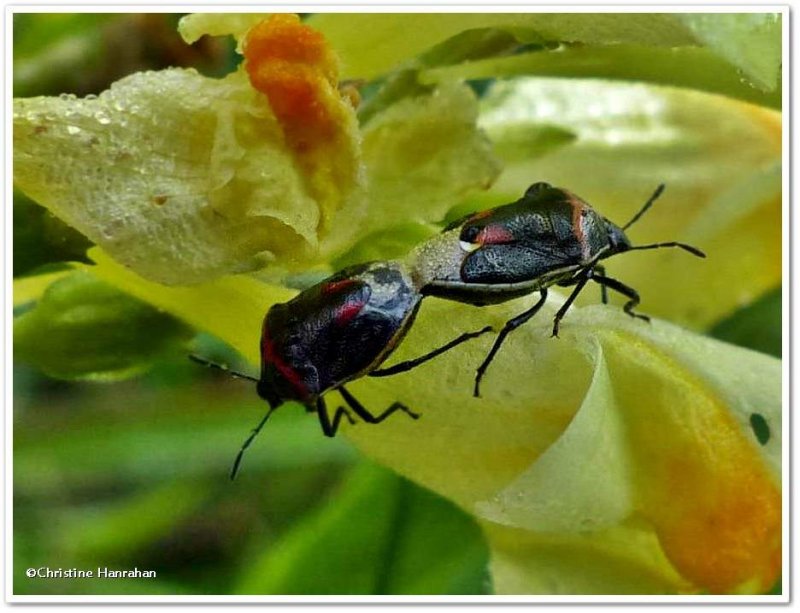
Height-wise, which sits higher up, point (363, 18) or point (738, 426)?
point (363, 18)

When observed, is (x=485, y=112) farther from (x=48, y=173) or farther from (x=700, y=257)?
(x=48, y=173)

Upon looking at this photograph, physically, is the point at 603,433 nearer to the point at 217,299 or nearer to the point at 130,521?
the point at 217,299

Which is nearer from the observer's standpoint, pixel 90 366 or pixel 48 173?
A: pixel 48 173

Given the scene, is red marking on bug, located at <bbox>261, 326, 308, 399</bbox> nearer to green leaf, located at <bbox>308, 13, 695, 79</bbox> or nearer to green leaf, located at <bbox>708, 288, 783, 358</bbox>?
green leaf, located at <bbox>308, 13, 695, 79</bbox>

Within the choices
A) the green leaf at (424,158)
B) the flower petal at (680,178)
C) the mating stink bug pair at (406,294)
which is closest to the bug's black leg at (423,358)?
the mating stink bug pair at (406,294)

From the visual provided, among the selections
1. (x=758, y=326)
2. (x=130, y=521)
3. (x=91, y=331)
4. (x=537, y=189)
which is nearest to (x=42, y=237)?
(x=91, y=331)

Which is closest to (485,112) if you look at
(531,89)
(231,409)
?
(531,89)

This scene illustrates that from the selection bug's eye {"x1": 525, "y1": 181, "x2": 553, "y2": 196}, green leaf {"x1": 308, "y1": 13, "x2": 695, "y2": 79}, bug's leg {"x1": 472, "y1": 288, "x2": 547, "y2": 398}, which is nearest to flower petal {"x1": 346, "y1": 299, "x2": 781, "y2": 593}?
bug's leg {"x1": 472, "y1": 288, "x2": 547, "y2": 398}

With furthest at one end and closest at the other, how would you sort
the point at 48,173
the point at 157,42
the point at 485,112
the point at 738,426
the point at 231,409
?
the point at 231,409 < the point at 157,42 < the point at 485,112 < the point at 738,426 < the point at 48,173
